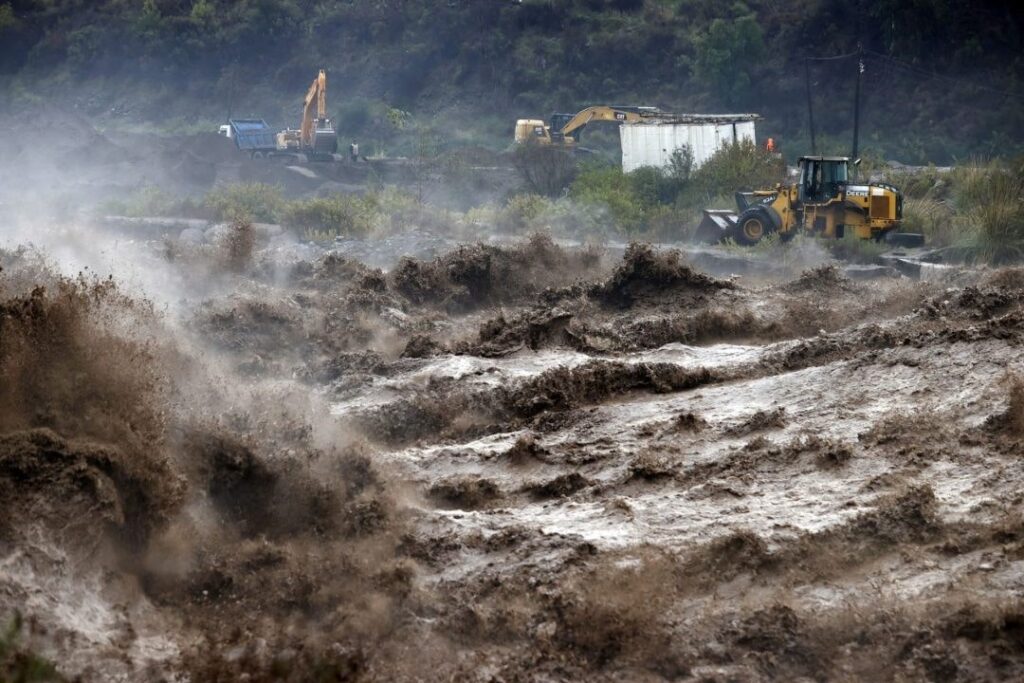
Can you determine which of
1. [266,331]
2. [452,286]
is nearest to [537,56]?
[452,286]

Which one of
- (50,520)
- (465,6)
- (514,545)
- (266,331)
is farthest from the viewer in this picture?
(465,6)

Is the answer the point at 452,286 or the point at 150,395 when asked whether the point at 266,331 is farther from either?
the point at 150,395

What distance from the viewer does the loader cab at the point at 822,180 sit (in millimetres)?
21297

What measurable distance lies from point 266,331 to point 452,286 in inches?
137

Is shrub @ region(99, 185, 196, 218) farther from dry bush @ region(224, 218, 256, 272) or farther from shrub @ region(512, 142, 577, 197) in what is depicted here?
dry bush @ region(224, 218, 256, 272)

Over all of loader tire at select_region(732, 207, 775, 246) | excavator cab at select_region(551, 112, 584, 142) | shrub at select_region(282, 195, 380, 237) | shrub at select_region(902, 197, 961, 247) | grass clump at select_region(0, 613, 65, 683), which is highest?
grass clump at select_region(0, 613, 65, 683)

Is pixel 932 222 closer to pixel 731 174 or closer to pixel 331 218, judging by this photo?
pixel 731 174

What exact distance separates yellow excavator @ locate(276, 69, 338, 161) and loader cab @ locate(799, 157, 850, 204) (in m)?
A: 18.5

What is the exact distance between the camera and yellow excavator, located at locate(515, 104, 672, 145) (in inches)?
1302

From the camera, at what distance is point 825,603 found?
20.2ft

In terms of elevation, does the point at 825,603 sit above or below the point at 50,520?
below

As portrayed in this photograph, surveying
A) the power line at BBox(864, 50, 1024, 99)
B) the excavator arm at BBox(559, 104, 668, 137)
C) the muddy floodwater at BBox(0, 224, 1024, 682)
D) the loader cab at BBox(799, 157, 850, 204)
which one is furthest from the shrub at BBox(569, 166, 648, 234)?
the power line at BBox(864, 50, 1024, 99)

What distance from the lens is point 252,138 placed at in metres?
37.7

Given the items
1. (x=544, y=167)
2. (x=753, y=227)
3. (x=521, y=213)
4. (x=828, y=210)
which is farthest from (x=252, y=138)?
(x=828, y=210)
